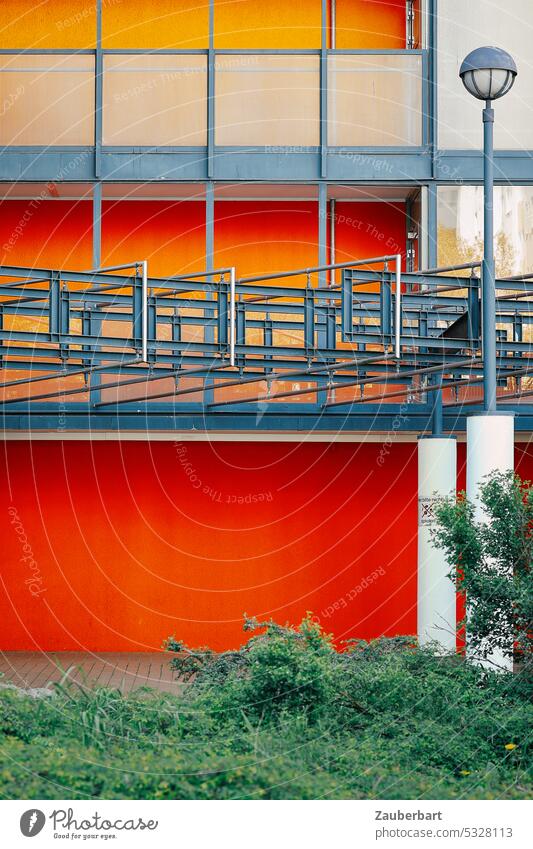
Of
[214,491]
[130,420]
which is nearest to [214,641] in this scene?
[214,491]

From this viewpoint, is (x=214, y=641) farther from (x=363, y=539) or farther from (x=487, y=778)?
(x=487, y=778)

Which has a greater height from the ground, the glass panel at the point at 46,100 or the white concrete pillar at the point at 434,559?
the glass panel at the point at 46,100

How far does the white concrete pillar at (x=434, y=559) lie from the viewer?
587 inches

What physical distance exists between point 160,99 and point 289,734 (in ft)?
33.6

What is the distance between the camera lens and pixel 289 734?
9.42 m

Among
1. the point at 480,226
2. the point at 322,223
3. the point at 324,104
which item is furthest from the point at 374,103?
the point at 480,226

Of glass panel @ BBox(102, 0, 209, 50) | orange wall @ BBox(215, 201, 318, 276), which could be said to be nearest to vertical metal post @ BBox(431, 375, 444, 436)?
orange wall @ BBox(215, 201, 318, 276)

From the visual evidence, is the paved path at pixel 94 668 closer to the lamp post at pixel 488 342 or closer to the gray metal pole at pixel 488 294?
the lamp post at pixel 488 342

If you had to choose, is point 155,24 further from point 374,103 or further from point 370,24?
point 374,103

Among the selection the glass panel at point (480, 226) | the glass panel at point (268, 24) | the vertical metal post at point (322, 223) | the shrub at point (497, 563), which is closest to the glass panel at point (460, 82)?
the glass panel at point (480, 226)

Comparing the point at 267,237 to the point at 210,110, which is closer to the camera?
the point at 210,110

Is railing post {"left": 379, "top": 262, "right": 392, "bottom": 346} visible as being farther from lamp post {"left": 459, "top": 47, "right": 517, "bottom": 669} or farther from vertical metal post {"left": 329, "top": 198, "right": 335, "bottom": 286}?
vertical metal post {"left": 329, "top": 198, "right": 335, "bottom": 286}

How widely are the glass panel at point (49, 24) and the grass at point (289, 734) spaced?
11.1 m
